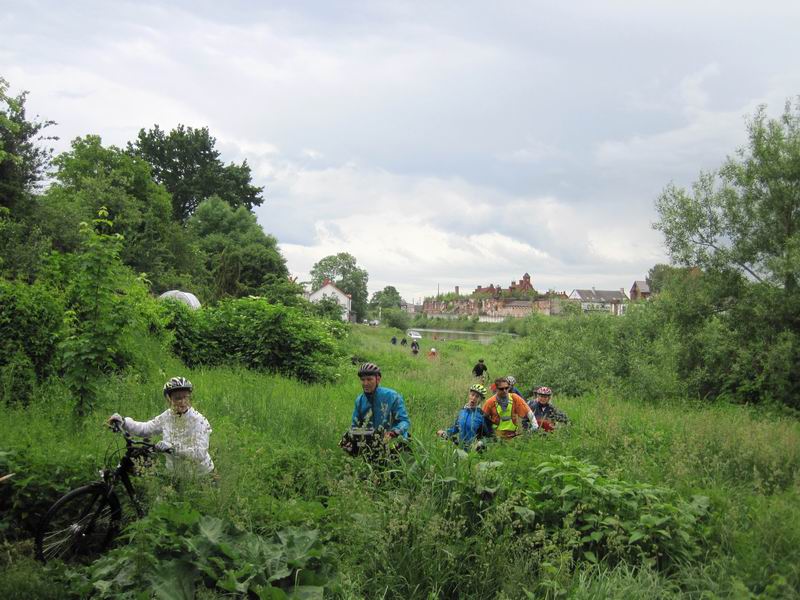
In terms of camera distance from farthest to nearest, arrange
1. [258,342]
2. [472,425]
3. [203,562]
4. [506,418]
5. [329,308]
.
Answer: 1. [329,308]
2. [258,342]
3. [506,418]
4. [472,425]
5. [203,562]

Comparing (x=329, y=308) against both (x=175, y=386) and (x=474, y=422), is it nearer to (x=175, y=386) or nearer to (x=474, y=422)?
(x=474, y=422)

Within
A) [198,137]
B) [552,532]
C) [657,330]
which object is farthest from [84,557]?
[198,137]

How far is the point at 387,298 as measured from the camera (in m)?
166

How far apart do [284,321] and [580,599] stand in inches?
552

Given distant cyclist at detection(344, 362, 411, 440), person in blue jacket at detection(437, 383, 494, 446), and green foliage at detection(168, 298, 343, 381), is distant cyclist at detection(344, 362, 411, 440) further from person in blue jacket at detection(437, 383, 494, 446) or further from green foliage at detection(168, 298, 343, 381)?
green foliage at detection(168, 298, 343, 381)

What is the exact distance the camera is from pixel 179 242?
45438 millimetres

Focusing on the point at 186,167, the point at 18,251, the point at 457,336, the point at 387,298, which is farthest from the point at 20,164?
the point at 387,298

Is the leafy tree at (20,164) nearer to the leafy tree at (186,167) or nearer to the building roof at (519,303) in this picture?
the leafy tree at (186,167)

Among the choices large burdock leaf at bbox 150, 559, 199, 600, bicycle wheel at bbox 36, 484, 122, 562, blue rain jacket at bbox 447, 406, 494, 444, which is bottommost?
bicycle wheel at bbox 36, 484, 122, 562

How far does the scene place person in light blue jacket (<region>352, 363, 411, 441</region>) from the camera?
285 inches

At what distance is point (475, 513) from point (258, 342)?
12363 millimetres

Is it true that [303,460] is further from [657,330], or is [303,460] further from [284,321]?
[657,330]

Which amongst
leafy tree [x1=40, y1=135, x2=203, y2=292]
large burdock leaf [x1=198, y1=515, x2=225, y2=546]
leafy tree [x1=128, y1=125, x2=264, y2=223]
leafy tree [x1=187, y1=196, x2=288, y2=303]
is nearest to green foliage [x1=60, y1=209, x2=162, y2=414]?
large burdock leaf [x1=198, y1=515, x2=225, y2=546]

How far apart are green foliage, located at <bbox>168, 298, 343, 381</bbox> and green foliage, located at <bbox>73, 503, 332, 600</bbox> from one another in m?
12.1
